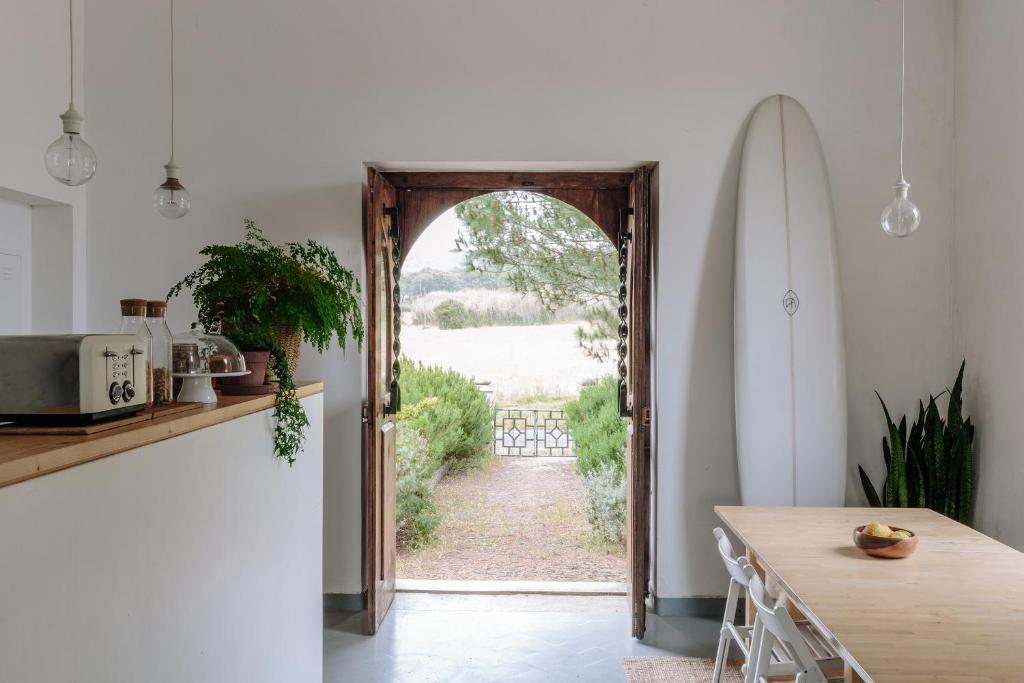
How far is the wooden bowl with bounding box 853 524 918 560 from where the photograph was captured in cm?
226

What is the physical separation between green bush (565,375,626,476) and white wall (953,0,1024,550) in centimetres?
314

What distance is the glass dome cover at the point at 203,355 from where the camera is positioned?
184 cm

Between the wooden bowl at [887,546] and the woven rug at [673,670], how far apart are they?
974mm

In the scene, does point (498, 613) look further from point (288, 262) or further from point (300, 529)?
point (288, 262)

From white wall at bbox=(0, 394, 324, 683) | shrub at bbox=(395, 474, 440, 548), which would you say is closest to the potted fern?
white wall at bbox=(0, 394, 324, 683)

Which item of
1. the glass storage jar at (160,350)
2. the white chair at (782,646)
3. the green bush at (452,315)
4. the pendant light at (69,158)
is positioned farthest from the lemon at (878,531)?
the green bush at (452,315)

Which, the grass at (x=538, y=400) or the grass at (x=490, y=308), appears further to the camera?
the grass at (x=538, y=400)

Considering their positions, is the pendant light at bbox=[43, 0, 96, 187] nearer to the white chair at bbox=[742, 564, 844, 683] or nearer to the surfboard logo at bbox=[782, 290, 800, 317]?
the white chair at bbox=[742, 564, 844, 683]

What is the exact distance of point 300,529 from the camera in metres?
2.44

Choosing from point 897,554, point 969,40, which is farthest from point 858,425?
point 969,40

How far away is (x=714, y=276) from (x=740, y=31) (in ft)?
3.94

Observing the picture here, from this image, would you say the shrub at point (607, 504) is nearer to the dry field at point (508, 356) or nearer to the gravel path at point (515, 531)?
the gravel path at point (515, 531)

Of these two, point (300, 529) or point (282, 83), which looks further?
point (282, 83)

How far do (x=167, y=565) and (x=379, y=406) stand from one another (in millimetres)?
2124
